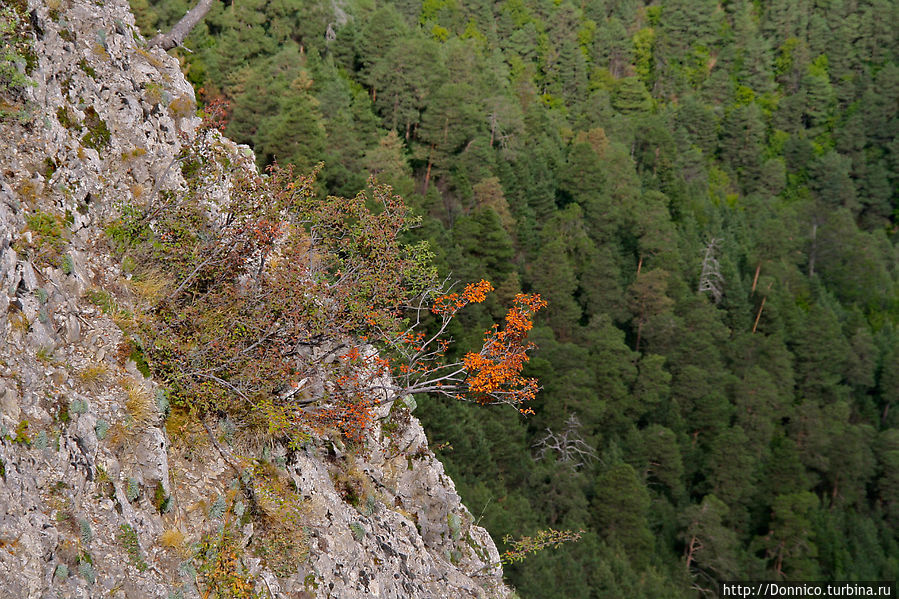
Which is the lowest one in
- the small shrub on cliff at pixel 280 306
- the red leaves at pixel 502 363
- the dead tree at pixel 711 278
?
the dead tree at pixel 711 278

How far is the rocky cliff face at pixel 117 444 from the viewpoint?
28.3ft

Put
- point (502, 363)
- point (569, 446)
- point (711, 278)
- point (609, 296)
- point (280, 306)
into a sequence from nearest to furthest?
point (280, 306)
point (502, 363)
point (569, 446)
point (609, 296)
point (711, 278)

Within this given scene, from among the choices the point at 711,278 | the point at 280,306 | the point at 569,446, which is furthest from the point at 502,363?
the point at 711,278

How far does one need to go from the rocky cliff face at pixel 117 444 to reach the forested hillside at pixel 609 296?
15.4m

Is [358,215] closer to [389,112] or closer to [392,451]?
[392,451]

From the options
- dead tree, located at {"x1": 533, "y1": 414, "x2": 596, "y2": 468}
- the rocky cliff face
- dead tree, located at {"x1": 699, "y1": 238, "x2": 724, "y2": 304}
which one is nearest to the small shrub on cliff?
the rocky cliff face

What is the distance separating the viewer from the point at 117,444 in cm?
955

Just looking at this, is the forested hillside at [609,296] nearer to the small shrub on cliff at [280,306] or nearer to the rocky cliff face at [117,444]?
the small shrub on cliff at [280,306]

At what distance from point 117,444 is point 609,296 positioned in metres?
58.8

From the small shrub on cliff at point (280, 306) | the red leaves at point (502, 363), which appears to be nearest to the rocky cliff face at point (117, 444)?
the small shrub on cliff at point (280, 306)

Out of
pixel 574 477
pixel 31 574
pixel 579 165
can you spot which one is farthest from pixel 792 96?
pixel 31 574

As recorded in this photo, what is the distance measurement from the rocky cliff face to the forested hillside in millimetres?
15412

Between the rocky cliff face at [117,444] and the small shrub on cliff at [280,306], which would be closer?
the rocky cliff face at [117,444]

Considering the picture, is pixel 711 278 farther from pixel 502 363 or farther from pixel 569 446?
pixel 502 363
